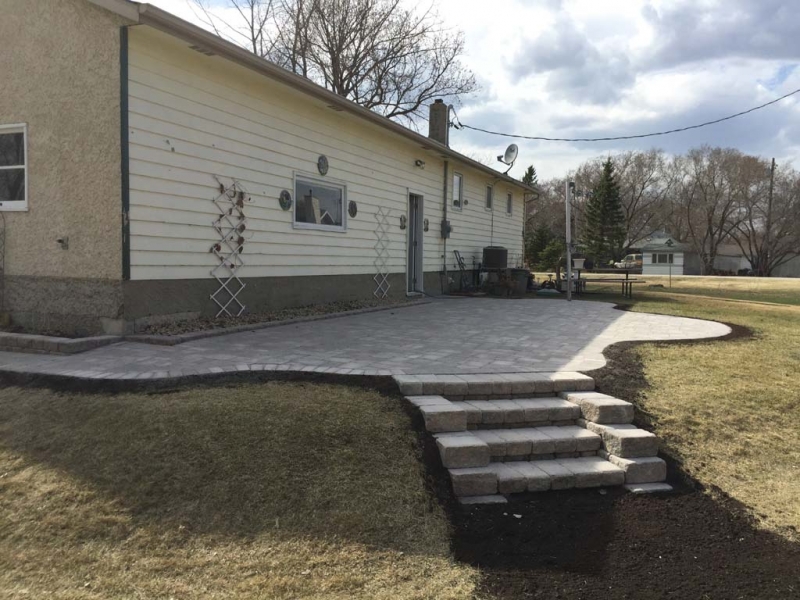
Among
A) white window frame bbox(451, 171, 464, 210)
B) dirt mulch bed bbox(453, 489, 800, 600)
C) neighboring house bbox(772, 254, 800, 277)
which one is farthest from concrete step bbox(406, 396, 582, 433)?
neighboring house bbox(772, 254, 800, 277)

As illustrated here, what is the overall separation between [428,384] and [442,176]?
9.93 meters

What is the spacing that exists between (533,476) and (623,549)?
712mm

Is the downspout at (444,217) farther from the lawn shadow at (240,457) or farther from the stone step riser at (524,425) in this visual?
the lawn shadow at (240,457)

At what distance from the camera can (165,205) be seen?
6121 mm

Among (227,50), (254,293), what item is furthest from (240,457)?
(227,50)

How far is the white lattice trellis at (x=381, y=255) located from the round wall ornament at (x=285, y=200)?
8.79 ft

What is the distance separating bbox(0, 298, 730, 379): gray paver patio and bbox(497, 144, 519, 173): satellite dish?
8.81 meters

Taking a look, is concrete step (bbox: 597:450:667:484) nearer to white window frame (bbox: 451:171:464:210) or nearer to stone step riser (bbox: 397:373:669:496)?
stone step riser (bbox: 397:373:669:496)

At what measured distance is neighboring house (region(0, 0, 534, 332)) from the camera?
5684 millimetres

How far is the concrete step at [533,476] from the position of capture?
130 inches

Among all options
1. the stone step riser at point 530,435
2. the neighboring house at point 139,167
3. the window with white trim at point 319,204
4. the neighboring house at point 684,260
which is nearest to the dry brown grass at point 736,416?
the stone step riser at point 530,435

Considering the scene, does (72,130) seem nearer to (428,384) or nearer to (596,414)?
(428,384)

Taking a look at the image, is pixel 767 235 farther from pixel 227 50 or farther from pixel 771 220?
pixel 227 50

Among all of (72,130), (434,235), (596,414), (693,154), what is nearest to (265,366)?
(596,414)
